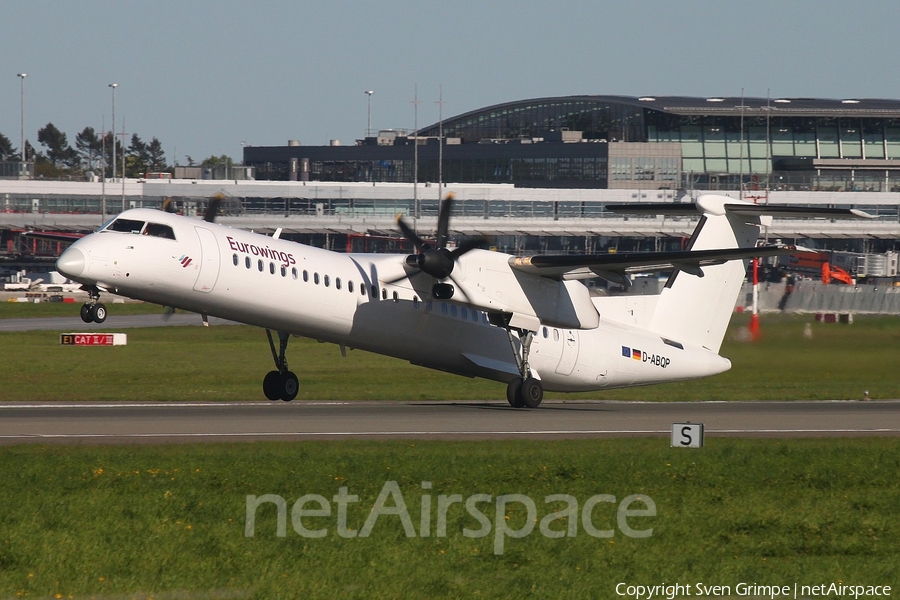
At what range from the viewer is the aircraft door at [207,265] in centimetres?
2581

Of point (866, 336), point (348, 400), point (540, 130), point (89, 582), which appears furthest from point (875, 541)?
point (540, 130)

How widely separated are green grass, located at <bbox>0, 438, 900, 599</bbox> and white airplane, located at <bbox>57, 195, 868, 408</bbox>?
582 centimetres

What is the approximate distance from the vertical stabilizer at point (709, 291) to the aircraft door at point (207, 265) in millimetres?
14096

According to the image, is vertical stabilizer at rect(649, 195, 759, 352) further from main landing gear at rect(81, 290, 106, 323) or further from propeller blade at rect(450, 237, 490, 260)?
main landing gear at rect(81, 290, 106, 323)

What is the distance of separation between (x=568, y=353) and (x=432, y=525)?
18061mm

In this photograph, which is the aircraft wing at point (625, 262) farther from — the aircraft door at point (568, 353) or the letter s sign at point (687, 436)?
the letter s sign at point (687, 436)

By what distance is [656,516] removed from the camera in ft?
50.5

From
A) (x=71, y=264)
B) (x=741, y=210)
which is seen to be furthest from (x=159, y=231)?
(x=741, y=210)

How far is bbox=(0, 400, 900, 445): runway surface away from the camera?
23.6 metres

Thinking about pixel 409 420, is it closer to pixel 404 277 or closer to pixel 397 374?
pixel 404 277

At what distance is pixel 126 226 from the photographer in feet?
83.0

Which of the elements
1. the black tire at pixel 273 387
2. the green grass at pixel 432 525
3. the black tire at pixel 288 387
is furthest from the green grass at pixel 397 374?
the green grass at pixel 432 525

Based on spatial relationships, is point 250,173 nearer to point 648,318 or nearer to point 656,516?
point 648,318

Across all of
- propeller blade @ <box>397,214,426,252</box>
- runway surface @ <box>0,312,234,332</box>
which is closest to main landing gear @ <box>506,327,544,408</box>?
propeller blade @ <box>397,214,426,252</box>
